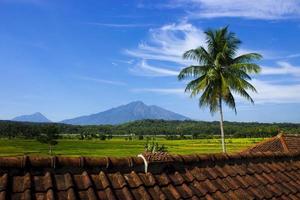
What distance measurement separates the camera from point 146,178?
13.8 feet

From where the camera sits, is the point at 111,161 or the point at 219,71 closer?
the point at 111,161

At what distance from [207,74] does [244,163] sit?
25365 millimetres

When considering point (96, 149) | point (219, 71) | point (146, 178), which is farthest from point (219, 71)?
point (96, 149)

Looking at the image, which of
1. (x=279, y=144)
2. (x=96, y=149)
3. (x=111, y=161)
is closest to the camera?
(x=111, y=161)

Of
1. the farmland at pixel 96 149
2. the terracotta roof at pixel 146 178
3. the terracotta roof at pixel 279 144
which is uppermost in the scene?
the terracotta roof at pixel 146 178

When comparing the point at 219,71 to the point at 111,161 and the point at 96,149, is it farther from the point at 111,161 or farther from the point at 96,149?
the point at 96,149

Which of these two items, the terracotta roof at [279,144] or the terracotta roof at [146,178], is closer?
the terracotta roof at [146,178]

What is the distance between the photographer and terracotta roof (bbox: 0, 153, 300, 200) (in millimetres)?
3557

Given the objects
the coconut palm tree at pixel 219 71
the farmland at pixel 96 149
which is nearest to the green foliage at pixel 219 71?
the coconut palm tree at pixel 219 71

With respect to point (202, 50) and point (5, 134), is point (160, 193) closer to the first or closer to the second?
point (202, 50)

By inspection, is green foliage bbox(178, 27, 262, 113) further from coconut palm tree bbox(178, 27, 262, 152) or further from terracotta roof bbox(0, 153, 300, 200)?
terracotta roof bbox(0, 153, 300, 200)

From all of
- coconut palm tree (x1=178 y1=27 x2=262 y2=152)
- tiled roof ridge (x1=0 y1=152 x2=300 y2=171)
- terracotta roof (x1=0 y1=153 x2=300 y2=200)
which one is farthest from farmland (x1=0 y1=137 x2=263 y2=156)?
tiled roof ridge (x1=0 y1=152 x2=300 y2=171)

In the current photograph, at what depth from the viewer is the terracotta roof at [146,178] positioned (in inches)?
140

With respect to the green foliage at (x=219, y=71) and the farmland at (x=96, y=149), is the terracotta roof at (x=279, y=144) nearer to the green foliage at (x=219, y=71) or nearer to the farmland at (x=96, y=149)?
→ the green foliage at (x=219, y=71)
